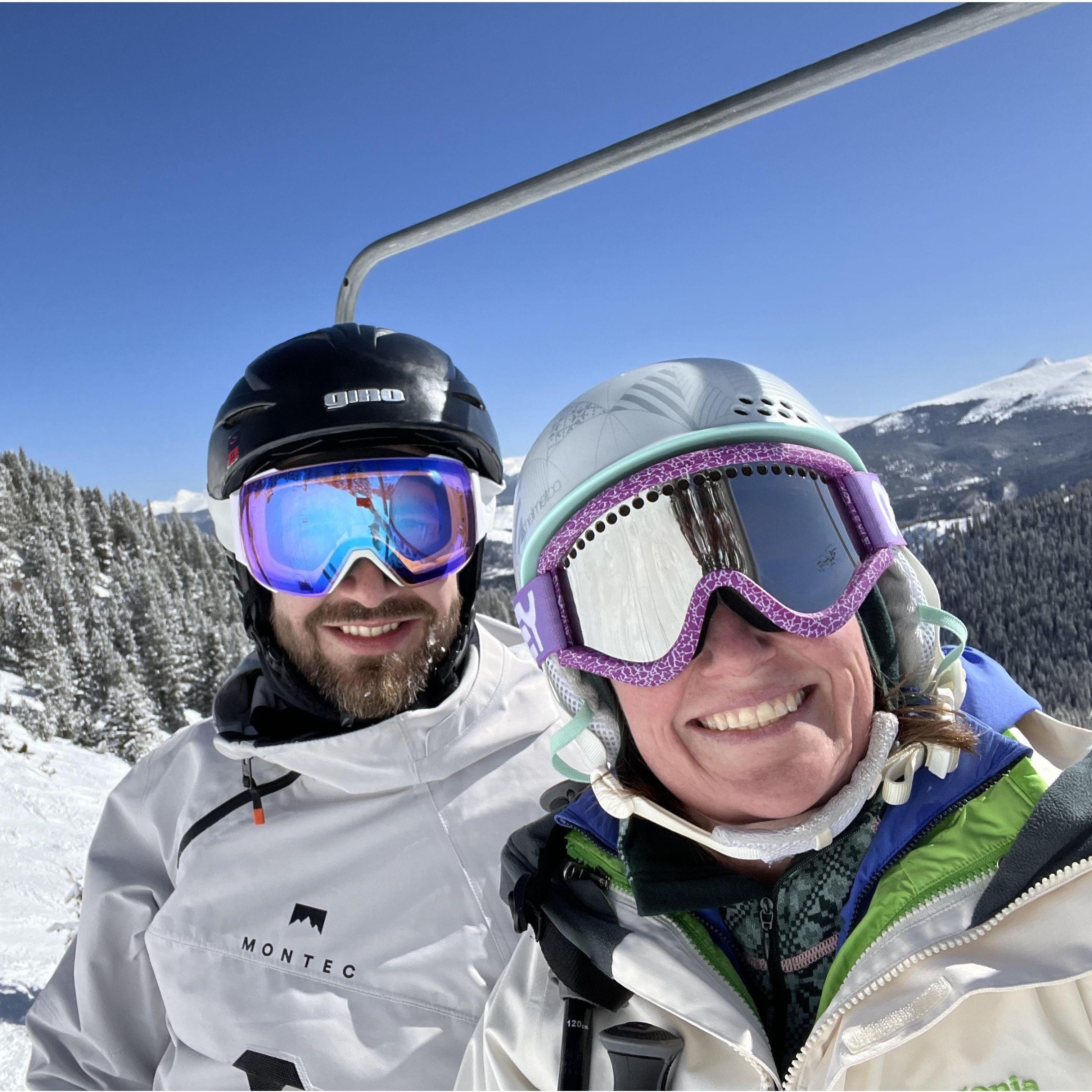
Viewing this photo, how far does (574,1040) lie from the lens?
1467 mm

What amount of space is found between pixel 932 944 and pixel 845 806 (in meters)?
0.25

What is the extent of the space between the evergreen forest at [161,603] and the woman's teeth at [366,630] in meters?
1.41

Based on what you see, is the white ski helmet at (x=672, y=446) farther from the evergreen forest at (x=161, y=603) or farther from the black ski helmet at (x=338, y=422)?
the black ski helmet at (x=338, y=422)

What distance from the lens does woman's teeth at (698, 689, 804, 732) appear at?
140cm

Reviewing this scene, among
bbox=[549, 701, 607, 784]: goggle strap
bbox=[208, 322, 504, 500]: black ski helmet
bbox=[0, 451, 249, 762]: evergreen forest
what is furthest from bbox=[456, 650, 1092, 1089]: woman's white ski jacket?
bbox=[0, 451, 249, 762]: evergreen forest

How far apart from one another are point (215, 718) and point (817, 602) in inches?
87.7

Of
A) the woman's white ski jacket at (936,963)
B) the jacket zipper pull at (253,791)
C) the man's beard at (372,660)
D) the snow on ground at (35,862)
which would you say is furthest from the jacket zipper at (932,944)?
the snow on ground at (35,862)

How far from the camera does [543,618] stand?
170cm

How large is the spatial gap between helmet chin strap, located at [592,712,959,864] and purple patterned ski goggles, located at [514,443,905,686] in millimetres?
234

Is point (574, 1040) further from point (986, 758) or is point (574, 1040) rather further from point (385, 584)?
point (385, 584)

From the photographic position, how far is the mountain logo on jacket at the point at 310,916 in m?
2.29

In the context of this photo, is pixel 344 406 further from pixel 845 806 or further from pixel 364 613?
pixel 845 806

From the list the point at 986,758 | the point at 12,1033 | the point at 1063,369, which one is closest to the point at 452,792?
the point at 986,758

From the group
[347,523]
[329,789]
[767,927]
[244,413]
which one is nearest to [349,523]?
[347,523]
